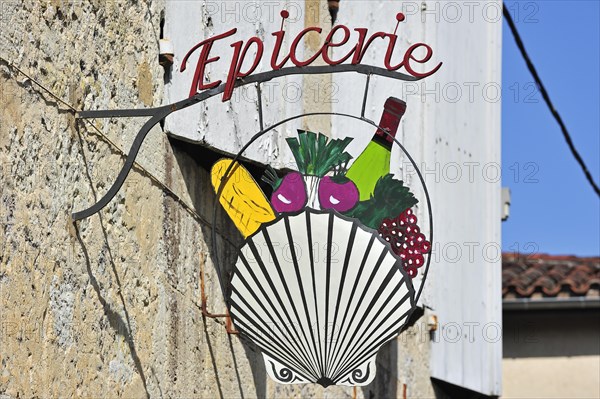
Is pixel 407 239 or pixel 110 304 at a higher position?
pixel 407 239

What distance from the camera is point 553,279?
1274 cm

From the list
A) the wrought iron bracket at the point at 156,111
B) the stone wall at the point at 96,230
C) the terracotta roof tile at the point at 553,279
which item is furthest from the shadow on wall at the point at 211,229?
the terracotta roof tile at the point at 553,279

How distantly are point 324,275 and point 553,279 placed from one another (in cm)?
805

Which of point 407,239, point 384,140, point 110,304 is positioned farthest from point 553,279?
point 110,304

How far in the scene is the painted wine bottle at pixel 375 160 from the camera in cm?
510

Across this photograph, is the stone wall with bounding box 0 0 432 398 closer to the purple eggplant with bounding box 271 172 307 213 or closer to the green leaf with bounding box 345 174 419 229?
the purple eggplant with bounding box 271 172 307 213

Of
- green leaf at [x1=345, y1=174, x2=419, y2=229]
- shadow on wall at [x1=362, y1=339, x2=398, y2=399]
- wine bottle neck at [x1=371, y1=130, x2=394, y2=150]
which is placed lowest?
shadow on wall at [x1=362, y1=339, x2=398, y2=399]

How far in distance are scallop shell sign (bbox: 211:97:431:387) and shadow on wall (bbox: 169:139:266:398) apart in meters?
0.58

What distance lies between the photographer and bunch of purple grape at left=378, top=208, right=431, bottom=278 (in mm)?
5273

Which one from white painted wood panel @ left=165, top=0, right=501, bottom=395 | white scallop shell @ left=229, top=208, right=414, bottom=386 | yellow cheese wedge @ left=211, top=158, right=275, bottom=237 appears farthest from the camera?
white painted wood panel @ left=165, top=0, right=501, bottom=395

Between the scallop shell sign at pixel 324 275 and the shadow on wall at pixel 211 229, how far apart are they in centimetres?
58

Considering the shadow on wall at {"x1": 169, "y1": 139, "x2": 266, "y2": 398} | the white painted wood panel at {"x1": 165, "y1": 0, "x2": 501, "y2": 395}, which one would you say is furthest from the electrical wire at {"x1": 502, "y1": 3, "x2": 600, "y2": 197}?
the shadow on wall at {"x1": 169, "y1": 139, "x2": 266, "y2": 398}

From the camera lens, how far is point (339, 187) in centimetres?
512

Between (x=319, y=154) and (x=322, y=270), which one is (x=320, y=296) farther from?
(x=319, y=154)
